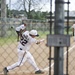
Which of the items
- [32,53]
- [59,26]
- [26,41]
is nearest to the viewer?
[59,26]

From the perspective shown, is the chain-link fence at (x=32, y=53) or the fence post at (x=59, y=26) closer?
the fence post at (x=59, y=26)

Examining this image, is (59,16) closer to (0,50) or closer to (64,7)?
(64,7)

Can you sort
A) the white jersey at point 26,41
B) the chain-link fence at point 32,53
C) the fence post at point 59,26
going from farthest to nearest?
the chain-link fence at point 32,53 < the white jersey at point 26,41 < the fence post at point 59,26

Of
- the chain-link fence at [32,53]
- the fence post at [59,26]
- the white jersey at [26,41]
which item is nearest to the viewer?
the fence post at [59,26]

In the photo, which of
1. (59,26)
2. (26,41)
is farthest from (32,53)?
(59,26)

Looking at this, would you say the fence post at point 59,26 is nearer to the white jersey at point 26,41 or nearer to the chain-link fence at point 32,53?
the chain-link fence at point 32,53

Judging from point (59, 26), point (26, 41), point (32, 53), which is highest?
point (59, 26)

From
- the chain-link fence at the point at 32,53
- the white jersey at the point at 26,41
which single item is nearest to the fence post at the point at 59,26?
the chain-link fence at the point at 32,53

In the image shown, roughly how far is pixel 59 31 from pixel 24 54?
520cm

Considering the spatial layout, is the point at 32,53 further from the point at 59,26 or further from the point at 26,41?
the point at 59,26

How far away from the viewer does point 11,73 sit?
7168mm

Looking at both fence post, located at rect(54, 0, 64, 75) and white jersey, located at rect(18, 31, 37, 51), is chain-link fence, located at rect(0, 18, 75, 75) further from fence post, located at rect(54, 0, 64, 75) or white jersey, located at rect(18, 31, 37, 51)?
fence post, located at rect(54, 0, 64, 75)

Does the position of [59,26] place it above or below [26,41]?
above

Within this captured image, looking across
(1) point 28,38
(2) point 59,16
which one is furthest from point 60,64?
(1) point 28,38
